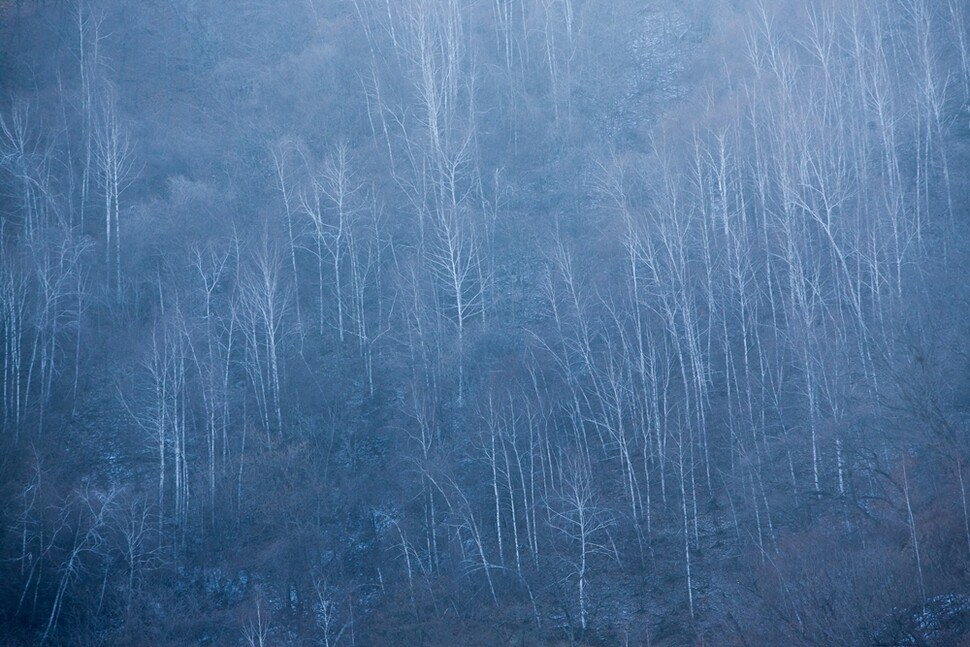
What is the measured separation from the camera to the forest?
73.9 feet

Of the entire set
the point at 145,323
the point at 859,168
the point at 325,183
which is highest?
the point at 325,183

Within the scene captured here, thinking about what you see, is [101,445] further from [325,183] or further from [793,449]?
[793,449]

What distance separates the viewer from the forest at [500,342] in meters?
22.5

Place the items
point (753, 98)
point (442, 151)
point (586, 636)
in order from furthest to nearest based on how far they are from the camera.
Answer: point (442, 151) < point (753, 98) < point (586, 636)

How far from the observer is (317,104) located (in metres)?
41.7

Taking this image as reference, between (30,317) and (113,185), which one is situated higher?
(113,185)

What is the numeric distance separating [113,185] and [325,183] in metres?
9.91

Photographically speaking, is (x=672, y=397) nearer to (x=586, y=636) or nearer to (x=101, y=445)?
(x=586, y=636)

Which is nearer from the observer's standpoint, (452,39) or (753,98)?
(753,98)

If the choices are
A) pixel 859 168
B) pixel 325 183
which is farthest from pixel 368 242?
pixel 859 168

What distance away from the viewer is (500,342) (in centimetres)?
3012

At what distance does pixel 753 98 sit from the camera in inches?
1332

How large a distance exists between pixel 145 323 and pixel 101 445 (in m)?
6.09

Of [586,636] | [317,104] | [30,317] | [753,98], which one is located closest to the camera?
[586,636]
